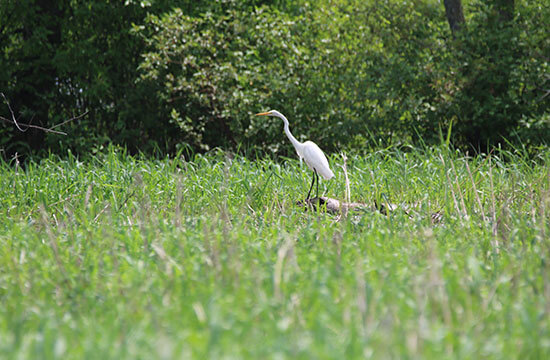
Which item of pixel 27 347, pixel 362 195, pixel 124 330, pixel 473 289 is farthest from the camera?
pixel 362 195

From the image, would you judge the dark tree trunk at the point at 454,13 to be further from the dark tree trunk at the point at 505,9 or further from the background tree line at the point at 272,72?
the dark tree trunk at the point at 505,9

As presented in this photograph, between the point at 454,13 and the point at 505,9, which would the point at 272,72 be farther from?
the point at 505,9

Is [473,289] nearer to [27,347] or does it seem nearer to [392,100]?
[27,347]

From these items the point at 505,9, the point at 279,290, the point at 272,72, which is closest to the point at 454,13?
the point at 505,9

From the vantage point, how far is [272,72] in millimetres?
9742

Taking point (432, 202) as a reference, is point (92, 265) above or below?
above

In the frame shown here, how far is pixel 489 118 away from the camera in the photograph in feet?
30.2

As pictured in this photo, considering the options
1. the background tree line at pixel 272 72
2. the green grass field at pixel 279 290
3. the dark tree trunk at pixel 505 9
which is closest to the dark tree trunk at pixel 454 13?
the background tree line at pixel 272 72

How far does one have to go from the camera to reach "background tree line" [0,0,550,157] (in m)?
9.20

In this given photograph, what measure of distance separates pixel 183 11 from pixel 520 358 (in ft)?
30.5

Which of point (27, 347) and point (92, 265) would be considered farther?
point (92, 265)

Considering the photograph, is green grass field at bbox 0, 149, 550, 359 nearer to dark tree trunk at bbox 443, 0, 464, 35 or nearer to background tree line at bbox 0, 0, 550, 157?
background tree line at bbox 0, 0, 550, 157

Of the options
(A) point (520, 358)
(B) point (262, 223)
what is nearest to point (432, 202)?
(B) point (262, 223)

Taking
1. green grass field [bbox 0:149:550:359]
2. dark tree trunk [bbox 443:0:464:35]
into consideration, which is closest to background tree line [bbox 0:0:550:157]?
dark tree trunk [bbox 443:0:464:35]
